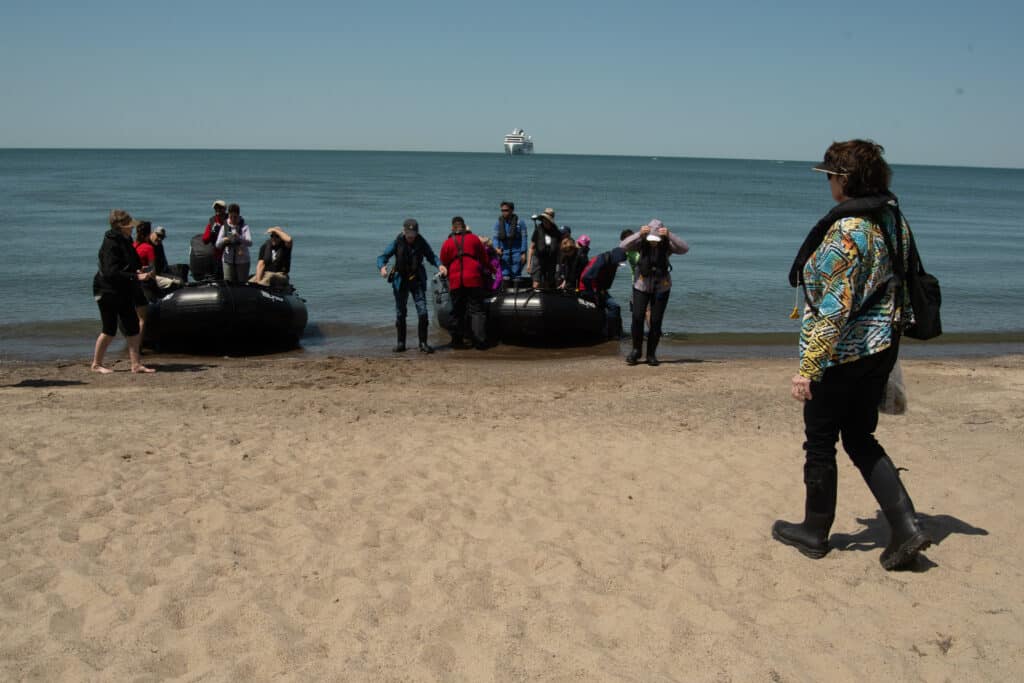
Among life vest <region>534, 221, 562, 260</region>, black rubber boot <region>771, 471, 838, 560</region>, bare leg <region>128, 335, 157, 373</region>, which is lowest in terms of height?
bare leg <region>128, 335, 157, 373</region>

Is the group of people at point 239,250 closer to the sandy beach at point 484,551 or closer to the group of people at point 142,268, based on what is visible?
the group of people at point 142,268

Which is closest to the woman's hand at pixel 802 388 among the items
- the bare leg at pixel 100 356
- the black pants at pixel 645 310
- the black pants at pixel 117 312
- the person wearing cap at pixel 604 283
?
the black pants at pixel 645 310

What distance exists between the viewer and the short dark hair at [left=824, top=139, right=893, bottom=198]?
13.3 ft

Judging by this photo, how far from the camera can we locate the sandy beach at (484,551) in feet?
12.2

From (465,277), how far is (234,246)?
3.29 metres

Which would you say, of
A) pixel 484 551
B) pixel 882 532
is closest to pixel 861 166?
pixel 882 532

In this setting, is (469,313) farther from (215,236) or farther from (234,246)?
(215,236)

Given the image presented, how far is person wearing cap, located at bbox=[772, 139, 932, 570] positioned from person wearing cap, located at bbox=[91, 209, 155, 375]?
23.7ft

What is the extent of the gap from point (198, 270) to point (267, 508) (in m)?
8.79

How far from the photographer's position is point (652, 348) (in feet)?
36.7

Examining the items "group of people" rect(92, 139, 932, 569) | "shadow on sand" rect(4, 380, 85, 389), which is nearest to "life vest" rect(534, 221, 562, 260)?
"shadow on sand" rect(4, 380, 85, 389)

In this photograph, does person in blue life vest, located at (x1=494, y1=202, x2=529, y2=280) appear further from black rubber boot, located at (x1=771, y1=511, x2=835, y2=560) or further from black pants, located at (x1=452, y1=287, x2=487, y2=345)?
black rubber boot, located at (x1=771, y1=511, x2=835, y2=560)

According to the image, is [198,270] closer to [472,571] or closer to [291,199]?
[472,571]

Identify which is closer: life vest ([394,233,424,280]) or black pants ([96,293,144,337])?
black pants ([96,293,144,337])
